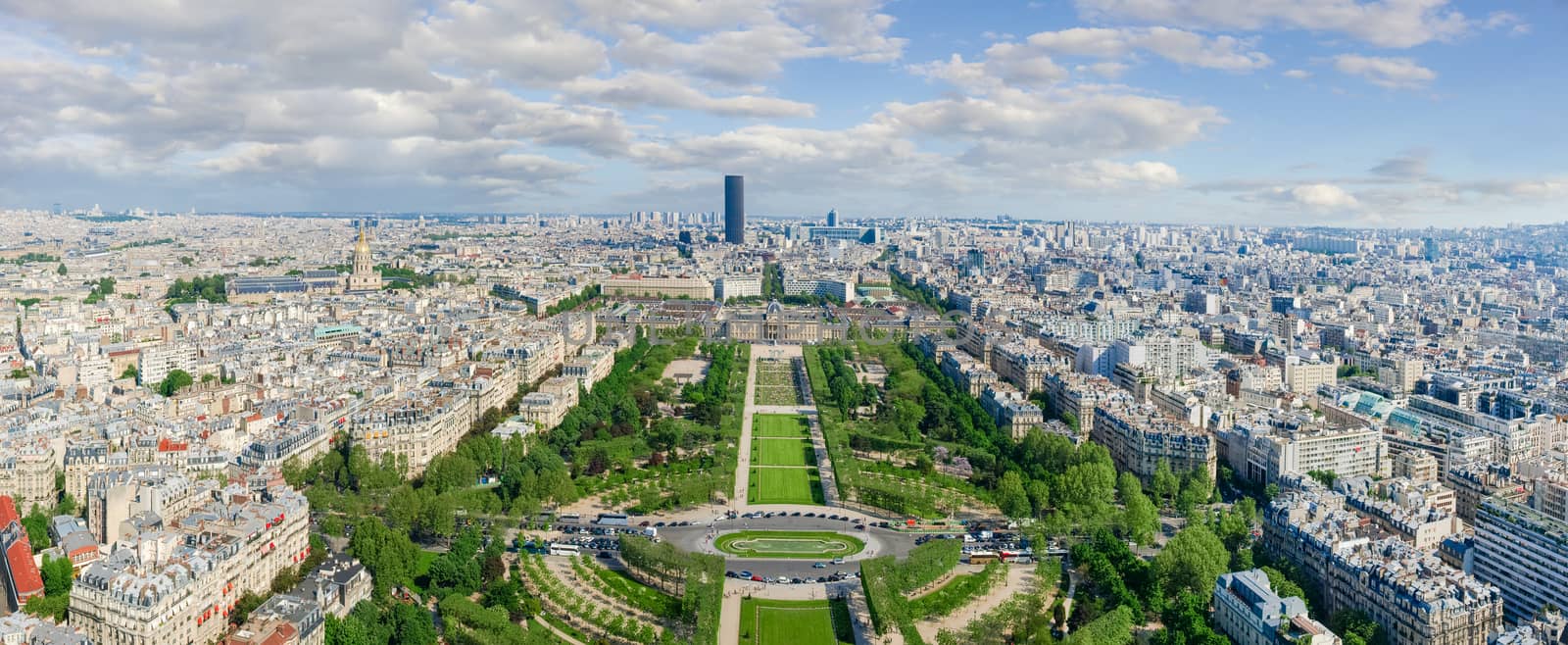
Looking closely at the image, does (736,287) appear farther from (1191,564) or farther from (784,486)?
(1191,564)

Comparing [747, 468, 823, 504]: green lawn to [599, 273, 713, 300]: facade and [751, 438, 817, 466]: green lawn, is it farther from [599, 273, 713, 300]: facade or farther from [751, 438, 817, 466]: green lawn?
[599, 273, 713, 300]: facade

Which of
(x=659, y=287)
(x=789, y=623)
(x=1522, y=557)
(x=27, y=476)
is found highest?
(x=659, y=287)

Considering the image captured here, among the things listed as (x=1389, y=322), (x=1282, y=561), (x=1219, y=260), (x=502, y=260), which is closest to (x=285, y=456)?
(x=1282, y=561)

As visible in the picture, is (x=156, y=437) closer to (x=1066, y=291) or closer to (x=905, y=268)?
(x=1066, y=291)

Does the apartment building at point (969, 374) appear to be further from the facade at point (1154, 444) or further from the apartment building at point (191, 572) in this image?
the apartment building at point (191, 572)

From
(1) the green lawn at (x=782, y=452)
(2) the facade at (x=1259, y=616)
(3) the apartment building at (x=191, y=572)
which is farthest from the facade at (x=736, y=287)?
(2) the facade at (x=1259, y=616)

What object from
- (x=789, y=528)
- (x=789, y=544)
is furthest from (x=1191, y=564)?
(x=789, y=528)
